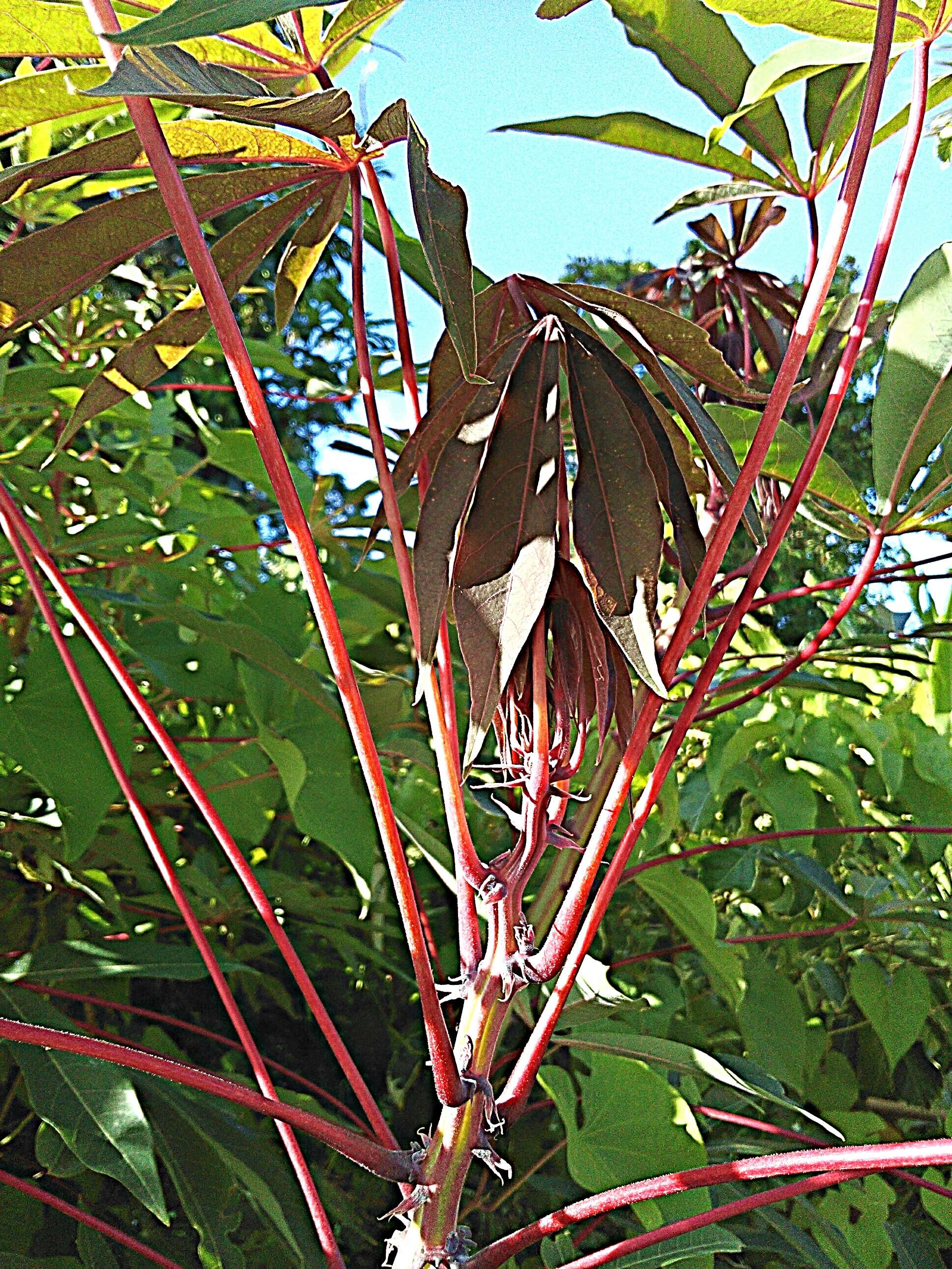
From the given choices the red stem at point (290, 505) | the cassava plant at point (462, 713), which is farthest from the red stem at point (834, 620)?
the red stem at point (290, 505)

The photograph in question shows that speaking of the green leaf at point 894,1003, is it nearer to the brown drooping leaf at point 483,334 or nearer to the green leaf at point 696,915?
the green leaf at point 696,915

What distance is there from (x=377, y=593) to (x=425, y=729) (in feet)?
0.36

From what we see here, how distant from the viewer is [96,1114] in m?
0.40

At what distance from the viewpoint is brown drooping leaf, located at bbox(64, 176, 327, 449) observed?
0.38 metres

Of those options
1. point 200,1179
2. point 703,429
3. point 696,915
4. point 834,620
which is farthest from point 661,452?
point 200,1179

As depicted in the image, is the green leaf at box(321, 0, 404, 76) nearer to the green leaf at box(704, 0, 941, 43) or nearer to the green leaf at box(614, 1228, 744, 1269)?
the green leaf at box(704, 0, 941, 43)

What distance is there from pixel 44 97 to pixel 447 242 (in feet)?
0.53

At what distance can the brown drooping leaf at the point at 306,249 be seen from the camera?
38 centimetres

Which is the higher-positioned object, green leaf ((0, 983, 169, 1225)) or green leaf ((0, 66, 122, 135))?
green leaf ((0, 66, 122, 135))

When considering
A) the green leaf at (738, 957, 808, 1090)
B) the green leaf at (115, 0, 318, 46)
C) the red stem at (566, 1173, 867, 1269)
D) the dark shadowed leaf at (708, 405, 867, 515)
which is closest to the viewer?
the green leaf at (115, 0, 318, 46)

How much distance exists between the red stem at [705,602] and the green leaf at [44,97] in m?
0.23

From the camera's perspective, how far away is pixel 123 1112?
399mm

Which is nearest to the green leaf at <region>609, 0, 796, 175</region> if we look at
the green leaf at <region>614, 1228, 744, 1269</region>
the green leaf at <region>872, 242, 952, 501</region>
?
the green leaf at <region>872, 242, 952, 501</region>

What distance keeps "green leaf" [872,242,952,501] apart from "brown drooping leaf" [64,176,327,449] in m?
0.21
